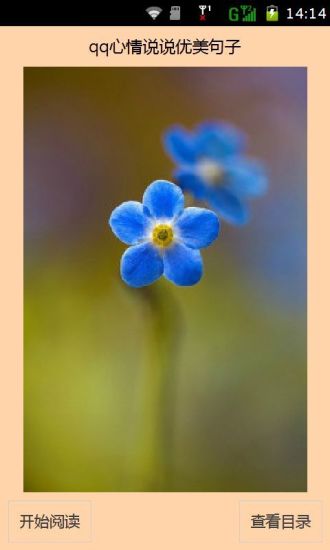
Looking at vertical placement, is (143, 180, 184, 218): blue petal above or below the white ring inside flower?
below
